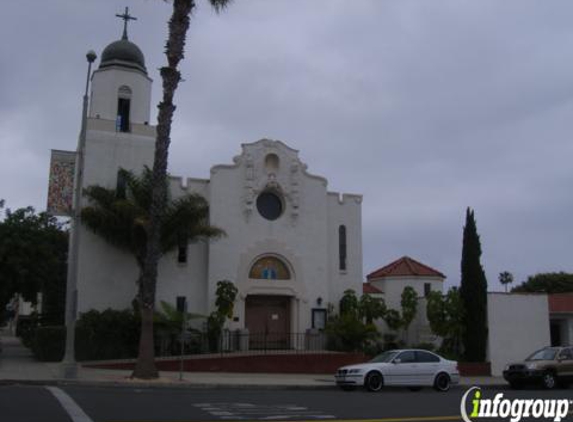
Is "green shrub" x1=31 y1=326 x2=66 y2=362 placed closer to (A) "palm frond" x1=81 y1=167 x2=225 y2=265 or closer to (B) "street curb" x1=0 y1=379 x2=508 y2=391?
(A) "palm frond" x1=81 y1=167 x2=225 y2=265

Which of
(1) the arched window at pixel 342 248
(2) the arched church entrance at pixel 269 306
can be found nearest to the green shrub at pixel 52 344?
(2) the arched church entrance at pixel 269 306

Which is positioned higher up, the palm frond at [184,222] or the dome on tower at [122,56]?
the dome on tower at [122,56]

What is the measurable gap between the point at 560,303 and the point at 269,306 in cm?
1473

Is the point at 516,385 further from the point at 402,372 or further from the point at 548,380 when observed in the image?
the point at 402,372

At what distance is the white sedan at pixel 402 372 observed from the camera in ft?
70.0

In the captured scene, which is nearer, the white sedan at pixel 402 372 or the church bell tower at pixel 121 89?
the white sedan at pixel 402 372

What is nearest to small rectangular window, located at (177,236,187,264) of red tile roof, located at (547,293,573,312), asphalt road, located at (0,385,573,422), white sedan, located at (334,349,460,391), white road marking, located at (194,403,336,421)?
white sedan, located at (334,349,460,391)

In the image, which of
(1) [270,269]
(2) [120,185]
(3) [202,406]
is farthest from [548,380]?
(2) [120,185]

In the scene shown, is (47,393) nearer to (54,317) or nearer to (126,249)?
(126,249)

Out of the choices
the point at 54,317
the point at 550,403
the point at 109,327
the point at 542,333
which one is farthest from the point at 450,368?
the point at 54,317

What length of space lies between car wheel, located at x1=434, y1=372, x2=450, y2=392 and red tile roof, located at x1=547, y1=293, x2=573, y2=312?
13.8m

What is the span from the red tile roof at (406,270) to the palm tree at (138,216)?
12.3 meters

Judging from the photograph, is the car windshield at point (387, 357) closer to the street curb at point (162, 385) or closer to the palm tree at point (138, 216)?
the street curb at point (162, 385)

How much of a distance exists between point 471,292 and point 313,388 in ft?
39.1
